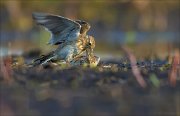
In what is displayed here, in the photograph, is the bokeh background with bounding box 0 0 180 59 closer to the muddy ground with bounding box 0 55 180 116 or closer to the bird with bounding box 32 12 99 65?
the bird with bounding box 32 12 99 65

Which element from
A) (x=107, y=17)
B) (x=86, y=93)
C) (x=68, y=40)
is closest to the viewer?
(x=86, y=93)

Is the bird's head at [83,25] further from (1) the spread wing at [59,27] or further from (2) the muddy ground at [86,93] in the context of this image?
(2) the muddy ground at [86,93]

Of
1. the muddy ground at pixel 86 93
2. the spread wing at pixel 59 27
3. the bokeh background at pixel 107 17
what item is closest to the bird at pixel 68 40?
the spread wing at pixel 59 27

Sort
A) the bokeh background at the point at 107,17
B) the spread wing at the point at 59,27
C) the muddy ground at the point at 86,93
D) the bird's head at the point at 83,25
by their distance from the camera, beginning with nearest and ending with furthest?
the muddy ground at the point at 86,93 → the spread wing at the point at 59,27 → the bird's head at the point at 83,25 → the bokeh background at the point at 107,17

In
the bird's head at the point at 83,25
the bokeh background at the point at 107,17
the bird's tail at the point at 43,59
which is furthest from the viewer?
the bokeh background at the point at 107,17

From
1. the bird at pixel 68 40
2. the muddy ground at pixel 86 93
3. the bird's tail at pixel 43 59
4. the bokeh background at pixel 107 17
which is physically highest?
the bokeh background at pixel 107 17

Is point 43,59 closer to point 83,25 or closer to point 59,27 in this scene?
point 59,27

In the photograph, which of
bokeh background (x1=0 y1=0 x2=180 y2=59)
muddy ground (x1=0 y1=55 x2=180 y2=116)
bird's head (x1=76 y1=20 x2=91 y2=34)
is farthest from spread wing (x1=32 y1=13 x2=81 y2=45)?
bokeh background (x1=0 y1=0 x2=180 y2=59)

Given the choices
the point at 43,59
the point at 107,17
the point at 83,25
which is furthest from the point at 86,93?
the point at 107,17
